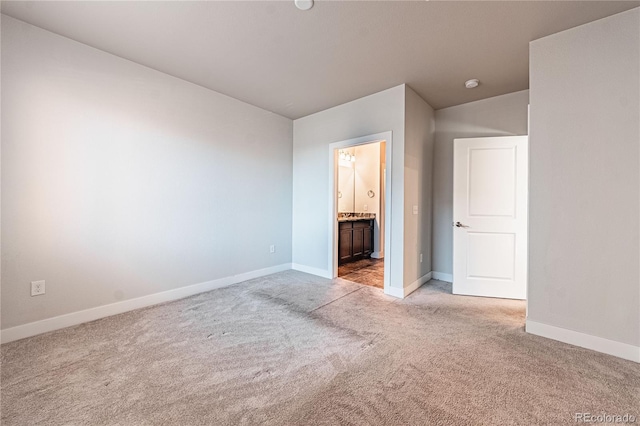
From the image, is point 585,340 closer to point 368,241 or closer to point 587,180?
point 587,180

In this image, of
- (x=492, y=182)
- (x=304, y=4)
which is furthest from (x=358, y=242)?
(x=304, y=4)

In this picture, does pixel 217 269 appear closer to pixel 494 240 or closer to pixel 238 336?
pixel 238 336

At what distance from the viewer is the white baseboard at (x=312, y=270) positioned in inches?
163

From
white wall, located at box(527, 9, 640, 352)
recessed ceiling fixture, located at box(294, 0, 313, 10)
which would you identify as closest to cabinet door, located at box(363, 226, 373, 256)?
white wall, located at box(527, 9, 640, 352)

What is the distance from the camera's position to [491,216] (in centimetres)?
329

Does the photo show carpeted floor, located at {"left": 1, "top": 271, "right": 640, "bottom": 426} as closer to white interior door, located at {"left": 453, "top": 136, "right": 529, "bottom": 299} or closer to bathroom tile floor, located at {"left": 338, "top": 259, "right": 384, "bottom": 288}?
white interior door, located at {"left": 453, "top": 136, "right": 529, "bottom": 299}

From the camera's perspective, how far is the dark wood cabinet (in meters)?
4.98

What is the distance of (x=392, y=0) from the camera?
6.36ft

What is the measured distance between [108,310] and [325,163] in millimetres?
3227

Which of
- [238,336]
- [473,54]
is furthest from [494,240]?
[238,336]

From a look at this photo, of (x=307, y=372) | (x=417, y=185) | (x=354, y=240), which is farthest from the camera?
(x=354, y=240)

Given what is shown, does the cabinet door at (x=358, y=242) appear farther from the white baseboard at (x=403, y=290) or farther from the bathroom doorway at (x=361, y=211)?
the white baseboard at (x=403, y=290)

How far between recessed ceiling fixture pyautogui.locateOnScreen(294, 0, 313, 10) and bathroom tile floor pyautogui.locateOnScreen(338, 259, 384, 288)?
3.25 meters

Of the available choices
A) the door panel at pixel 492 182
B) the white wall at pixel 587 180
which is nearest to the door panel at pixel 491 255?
the door panel at pixel 492 182
